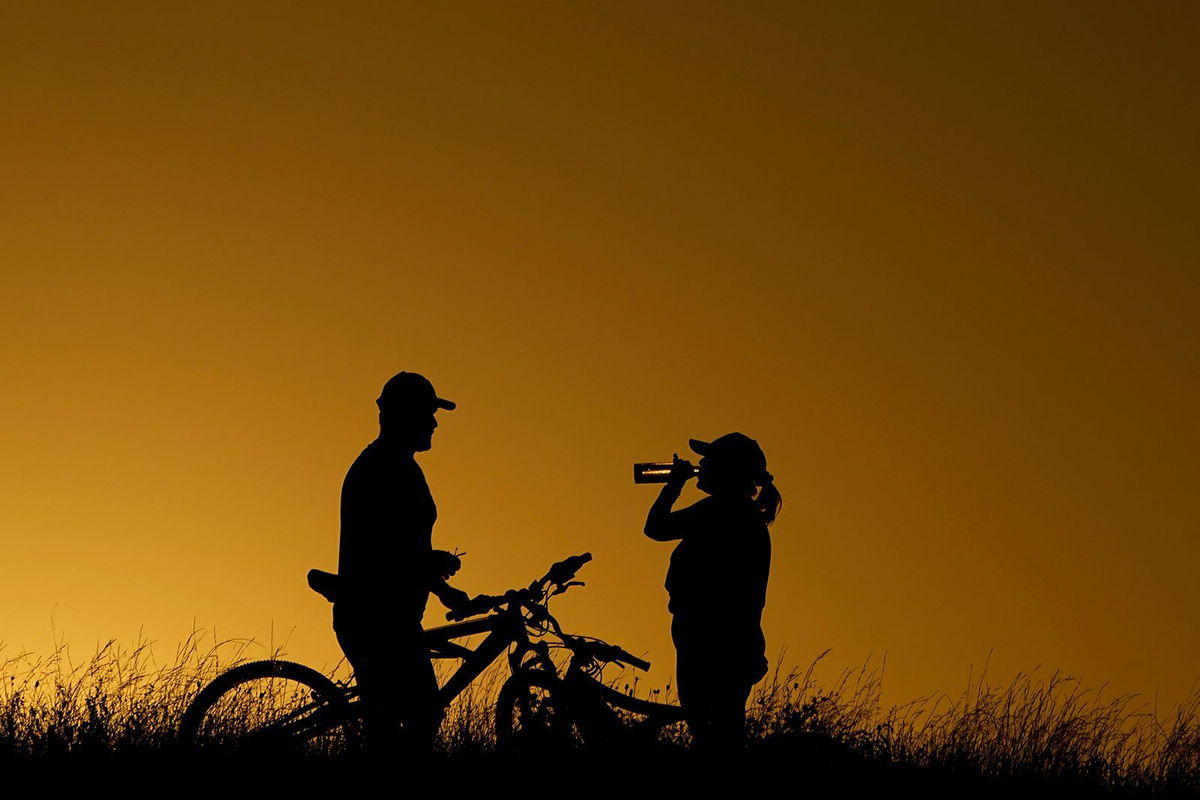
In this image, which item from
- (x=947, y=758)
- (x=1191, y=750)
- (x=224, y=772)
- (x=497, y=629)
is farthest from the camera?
(x=1191, y=750)

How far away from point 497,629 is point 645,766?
3.27 ft

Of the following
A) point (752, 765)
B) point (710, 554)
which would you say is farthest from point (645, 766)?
point (710, 554)

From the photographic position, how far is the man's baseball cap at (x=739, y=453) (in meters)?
7.96

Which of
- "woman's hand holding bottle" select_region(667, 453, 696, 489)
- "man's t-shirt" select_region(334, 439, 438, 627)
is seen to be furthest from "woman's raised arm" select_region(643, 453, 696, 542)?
"man's t-shirt" select_region(334, 439, 438, 627)

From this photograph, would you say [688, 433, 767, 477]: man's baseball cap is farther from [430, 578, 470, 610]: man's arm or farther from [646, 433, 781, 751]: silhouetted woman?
[430, 578, 470, 610]: man's arm

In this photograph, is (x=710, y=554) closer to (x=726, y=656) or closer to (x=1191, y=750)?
(x=726, y=656)

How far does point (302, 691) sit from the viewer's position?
7562mm

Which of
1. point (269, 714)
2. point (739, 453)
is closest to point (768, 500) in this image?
point (739, 453)

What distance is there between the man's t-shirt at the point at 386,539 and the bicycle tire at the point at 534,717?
0.66 metres

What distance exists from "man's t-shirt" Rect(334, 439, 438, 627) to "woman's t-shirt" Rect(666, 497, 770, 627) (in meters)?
1.35

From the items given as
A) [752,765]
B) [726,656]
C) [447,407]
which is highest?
[447,407]

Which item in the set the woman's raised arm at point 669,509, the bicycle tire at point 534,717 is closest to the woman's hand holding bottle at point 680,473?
the woman's raised arm at point 669,509

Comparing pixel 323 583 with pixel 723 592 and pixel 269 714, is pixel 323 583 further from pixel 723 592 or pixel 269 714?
pixel 723 592

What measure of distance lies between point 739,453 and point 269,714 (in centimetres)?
264
